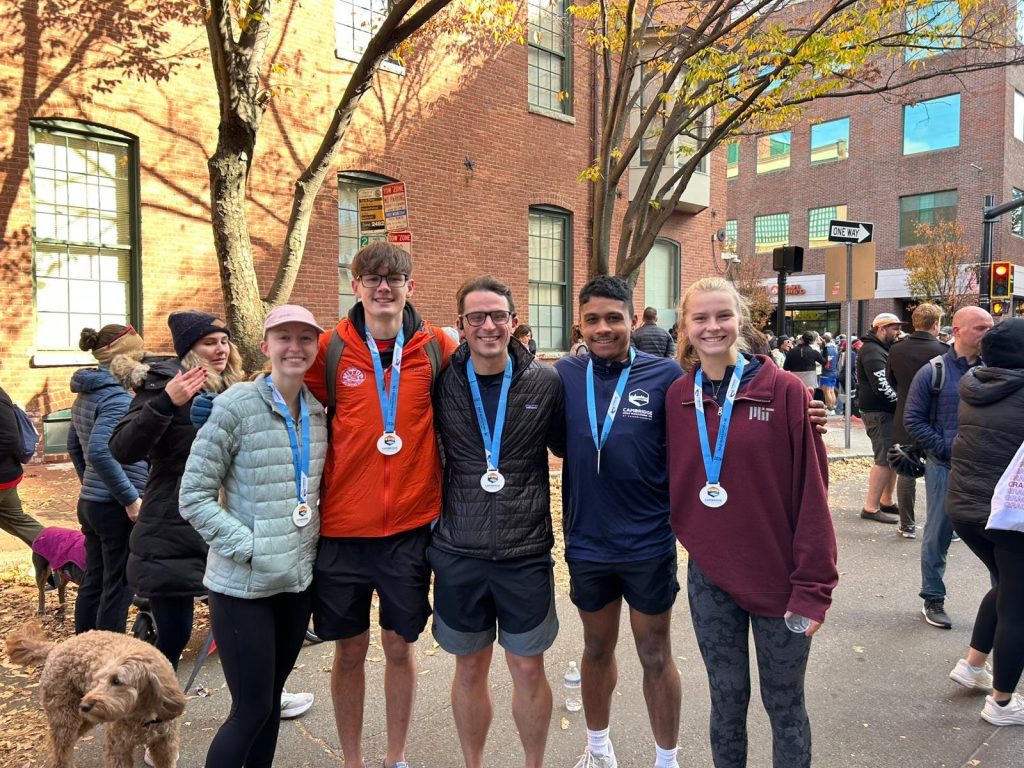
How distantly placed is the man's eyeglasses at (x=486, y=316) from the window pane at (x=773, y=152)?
122ft

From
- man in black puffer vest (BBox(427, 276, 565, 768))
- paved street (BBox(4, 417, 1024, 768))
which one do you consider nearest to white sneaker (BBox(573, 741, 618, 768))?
paved street (BBox(4, 417, 1024, 768))

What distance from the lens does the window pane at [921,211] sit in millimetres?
30891

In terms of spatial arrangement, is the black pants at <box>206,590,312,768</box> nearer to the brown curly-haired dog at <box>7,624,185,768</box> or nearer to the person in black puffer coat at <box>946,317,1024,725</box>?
the brown curly-haired dog at <box>7,624,185,768</box>

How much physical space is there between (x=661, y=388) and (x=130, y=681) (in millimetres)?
2331

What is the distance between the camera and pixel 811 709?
3.85 m

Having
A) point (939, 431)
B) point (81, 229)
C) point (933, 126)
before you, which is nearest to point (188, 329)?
point (939, 431)

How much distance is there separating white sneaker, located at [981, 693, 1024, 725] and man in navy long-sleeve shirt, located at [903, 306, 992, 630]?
1.32m

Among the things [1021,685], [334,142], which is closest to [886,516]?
[1021,685]

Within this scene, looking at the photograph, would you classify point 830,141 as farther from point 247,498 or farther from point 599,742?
point 247,498

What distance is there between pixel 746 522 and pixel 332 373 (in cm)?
173

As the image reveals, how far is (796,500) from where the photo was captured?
8.54 feet

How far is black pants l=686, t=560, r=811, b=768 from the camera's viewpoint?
2.61 m

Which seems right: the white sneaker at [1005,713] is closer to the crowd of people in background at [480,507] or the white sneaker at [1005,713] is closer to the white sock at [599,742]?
the crowd of people in background at [480,507]

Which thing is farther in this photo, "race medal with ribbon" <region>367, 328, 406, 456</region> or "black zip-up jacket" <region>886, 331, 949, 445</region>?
"black zip-up jacket" <region>886, 331, 949, 445</region>
